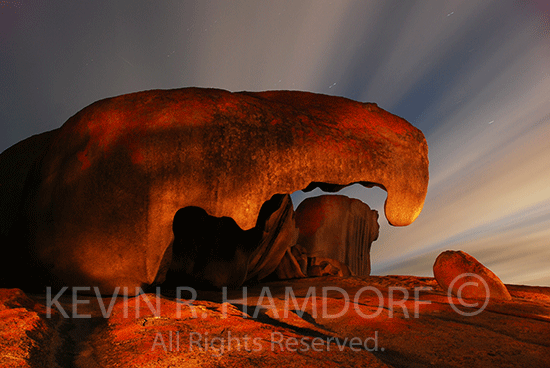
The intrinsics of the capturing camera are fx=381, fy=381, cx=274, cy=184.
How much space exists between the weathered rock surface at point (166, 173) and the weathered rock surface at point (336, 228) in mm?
5590

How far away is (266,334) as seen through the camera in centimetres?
179

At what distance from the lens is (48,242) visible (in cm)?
284

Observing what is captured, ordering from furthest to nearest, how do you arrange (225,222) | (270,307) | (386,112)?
(225,222)
(386,112)
(270,307)

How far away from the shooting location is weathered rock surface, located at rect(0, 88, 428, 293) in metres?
2.63

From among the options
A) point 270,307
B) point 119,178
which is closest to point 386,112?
point 270,307

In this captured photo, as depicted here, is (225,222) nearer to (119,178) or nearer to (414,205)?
(119,178)

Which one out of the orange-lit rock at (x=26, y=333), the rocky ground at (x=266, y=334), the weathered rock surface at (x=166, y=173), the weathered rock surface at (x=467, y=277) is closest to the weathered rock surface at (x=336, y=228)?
the weathered rock surface at (x=467, y=277)

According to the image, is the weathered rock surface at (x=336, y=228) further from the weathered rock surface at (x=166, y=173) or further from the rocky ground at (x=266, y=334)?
the rocky ground at (x=266, y=334)

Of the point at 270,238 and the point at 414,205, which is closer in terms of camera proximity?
the point at 414,205

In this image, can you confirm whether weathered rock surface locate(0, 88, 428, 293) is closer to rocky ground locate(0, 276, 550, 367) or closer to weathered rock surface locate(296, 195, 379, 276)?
rocky ground locate(0, 276, 550, 367)

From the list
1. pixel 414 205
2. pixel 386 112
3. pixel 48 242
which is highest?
pixel 386 112

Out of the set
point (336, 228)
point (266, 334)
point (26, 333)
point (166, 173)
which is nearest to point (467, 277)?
point (266, 334)

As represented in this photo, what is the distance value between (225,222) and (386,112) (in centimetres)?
208

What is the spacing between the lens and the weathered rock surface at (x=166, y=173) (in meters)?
A: 2.63
